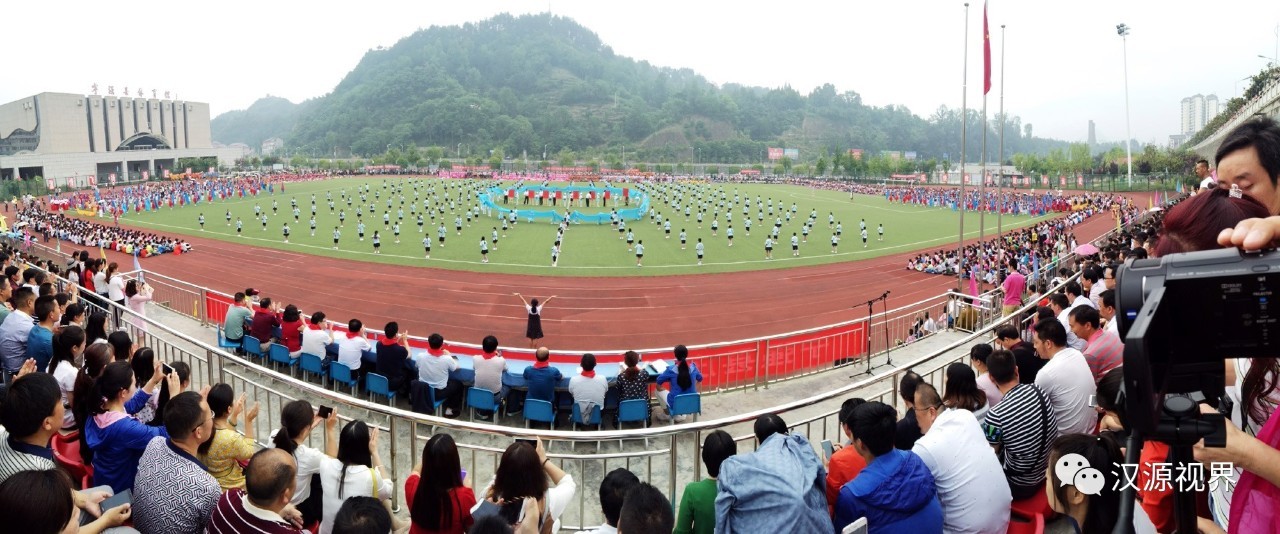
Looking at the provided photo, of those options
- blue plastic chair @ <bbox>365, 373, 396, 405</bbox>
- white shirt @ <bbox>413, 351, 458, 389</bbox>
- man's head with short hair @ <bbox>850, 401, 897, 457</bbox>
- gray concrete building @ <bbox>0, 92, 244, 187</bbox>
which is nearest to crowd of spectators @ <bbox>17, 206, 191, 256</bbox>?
blue plastic chair @ <bbox>365, 373, 396, 405</bbox>

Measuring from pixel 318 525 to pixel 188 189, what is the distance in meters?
A: 69.1

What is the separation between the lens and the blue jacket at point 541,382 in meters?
9.23

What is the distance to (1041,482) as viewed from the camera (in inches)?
179

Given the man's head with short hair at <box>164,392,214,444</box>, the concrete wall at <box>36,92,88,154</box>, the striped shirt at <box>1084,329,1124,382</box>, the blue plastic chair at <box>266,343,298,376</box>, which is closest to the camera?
the man's head with short hair at <box>164,392,214,444</box>

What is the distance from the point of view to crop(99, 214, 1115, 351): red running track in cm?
2073

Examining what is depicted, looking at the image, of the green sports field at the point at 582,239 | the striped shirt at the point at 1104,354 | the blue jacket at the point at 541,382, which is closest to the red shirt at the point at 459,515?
the blue jacket at the point at 541,382

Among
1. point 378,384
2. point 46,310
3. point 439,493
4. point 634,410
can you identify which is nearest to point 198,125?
point 46,310

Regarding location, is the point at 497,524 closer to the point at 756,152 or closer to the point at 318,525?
the point at 318,525

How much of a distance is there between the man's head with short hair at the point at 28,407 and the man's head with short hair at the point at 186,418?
711 mm

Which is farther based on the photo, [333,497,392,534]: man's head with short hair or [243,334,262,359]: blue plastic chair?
[243,334,262,359]: blue plastic chair

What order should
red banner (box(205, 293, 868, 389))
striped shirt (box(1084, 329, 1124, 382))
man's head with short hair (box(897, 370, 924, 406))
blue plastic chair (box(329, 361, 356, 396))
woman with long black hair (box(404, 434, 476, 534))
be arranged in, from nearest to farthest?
woman with long black hair (box(404, 434, 476, 534)) → man's head with short hair (box(897, 370, 924, 406)) → striped shirt (box(1084, 329, 1124, 382)) → blue plastic chair (box(329, 361, 356, 396)) → red banner (box(205, 293, 868, 389))

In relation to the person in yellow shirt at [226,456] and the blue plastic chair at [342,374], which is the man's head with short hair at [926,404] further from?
the blue plastic chair at [342,374]

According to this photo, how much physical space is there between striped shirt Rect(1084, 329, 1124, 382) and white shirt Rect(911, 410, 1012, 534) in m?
2.61

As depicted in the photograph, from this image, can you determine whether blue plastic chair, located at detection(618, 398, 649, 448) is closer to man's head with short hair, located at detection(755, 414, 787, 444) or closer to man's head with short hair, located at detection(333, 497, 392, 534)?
man's head with short hair, located at detection(755, 414, 787, 444)
